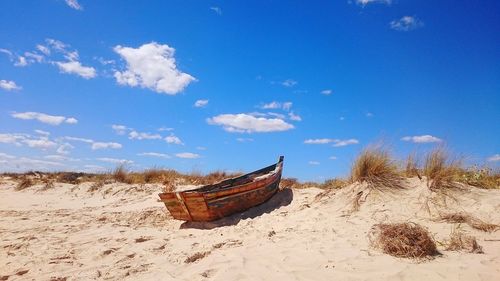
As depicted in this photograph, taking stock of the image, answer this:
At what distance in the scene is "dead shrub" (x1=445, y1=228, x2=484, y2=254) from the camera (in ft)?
16.8

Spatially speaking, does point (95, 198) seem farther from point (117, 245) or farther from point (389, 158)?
point (389, 158)

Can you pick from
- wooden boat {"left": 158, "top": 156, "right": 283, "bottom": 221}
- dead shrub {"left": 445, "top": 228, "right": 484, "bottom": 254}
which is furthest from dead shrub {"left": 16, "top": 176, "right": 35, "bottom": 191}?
dead shrub {"left": 445, "top": 228, "right": 484, "bottom": 254}

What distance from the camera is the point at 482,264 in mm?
4637

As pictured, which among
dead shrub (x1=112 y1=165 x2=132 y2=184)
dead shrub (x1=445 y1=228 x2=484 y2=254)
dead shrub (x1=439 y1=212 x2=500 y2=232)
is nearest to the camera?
dead shrub (x1=445 y1=228 x2=484 y2=254)

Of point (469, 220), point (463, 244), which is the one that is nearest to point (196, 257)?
point (463, 244)

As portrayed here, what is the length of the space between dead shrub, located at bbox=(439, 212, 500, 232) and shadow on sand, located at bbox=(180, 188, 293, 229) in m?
3.96

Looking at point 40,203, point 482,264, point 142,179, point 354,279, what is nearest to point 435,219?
point 482,264

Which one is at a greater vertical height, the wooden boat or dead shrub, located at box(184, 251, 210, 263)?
the wooden boat

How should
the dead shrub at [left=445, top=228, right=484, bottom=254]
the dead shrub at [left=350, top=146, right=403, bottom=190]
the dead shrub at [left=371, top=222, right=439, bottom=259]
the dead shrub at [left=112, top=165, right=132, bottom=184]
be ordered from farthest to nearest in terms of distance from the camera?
the dead shrub at [left=112, top=165, right=132, bottom=184] → the dead shrub at [left=350, top=146, right=403, bottom=190] → the dead shrub at [left=445, top=228, right=484, bottom=254] → the dead shrub at [left=371, top=222, right=439, bottom=259]

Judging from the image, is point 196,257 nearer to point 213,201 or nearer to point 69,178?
point 213,201

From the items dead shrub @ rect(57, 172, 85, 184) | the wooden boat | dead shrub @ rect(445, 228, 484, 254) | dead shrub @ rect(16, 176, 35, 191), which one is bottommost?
dead shrub @ rect(445, 228, 484, 254)

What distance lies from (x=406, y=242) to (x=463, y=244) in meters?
0.83

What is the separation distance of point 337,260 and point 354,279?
63cm

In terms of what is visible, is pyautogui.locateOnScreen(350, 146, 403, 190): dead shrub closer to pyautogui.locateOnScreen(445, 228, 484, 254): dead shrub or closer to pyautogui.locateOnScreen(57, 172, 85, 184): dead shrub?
pyautogui.locateOnScreen(445, 228, 484, 254): dead shrub
